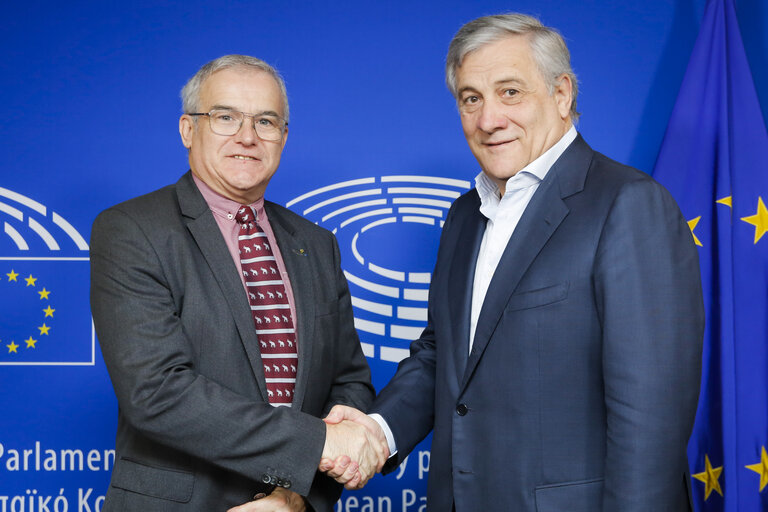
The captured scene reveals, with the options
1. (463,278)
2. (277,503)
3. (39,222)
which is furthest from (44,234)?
(463,278)

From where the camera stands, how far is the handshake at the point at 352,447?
1928 mm

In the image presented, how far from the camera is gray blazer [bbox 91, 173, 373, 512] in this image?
177cm

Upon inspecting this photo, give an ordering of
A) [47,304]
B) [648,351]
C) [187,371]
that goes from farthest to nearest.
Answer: [47,304], [187,371], [648,351]

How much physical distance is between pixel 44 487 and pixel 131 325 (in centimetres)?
179

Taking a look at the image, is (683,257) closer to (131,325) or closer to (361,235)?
(131,325)

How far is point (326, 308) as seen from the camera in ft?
7.04

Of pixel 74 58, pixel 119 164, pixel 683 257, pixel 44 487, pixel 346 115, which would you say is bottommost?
pixel 44 487

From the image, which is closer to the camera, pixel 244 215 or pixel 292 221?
pixel 244 215

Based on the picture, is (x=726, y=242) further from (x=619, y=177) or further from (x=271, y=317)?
(x=271, y=317)

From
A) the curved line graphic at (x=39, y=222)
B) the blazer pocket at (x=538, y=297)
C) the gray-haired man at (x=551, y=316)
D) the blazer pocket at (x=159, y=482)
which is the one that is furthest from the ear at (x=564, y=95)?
the curved line graphic at (x=39, y=222)

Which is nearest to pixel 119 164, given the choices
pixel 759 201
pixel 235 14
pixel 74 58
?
pixel 74 58

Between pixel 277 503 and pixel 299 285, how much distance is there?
0.60m

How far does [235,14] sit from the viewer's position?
3.26 meters

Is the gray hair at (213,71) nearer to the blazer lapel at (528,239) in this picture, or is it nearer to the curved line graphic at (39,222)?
the blazer lapel at (528,239)
